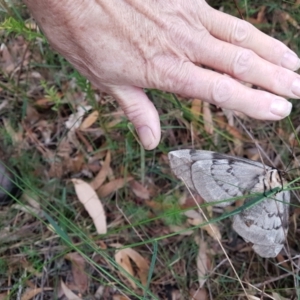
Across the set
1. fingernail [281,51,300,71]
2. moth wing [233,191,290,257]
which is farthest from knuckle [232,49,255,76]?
moth wing [233,191,290,257]

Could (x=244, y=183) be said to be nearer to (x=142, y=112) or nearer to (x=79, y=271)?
(x=142, y=112)

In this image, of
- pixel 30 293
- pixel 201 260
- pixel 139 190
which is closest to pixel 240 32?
pixel 139 190

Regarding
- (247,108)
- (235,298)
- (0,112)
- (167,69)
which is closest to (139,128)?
(167,69)

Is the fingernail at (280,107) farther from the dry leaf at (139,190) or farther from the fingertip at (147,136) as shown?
the dry leaf at (139,190)

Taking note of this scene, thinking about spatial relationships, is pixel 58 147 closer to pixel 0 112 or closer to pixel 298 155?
pixel 0 112

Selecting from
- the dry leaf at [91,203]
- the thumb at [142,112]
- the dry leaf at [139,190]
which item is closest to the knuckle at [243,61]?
the thumb at [142,112]

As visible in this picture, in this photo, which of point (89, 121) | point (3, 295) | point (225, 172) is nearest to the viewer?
point (225, 172)

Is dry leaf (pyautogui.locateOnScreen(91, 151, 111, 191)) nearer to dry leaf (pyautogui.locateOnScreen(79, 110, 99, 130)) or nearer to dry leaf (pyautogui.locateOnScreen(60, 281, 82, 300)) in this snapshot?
dry leaf (pyautogui.locateOnScreen(79, 110, 99, 130))
